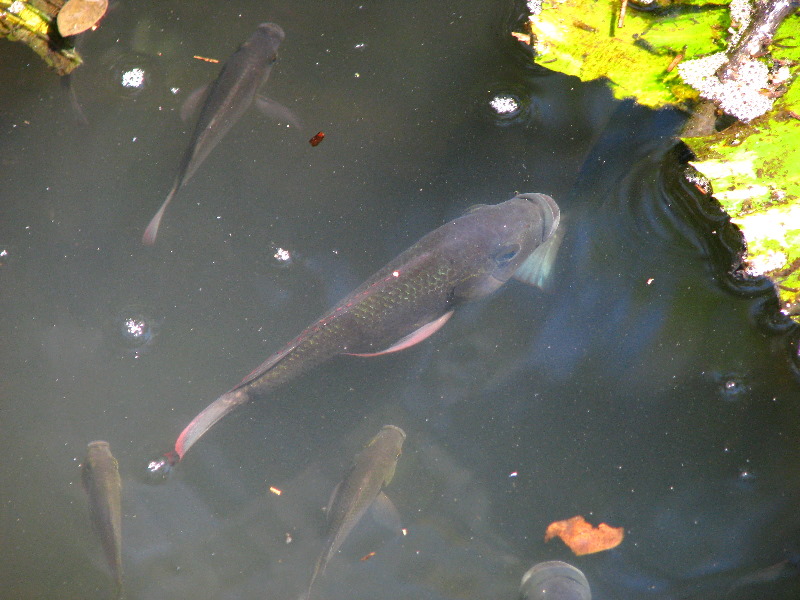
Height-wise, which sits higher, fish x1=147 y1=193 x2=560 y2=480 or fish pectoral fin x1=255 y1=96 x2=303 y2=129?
fish pectoral fin x1=255 y1=96 x2=303 y2=129

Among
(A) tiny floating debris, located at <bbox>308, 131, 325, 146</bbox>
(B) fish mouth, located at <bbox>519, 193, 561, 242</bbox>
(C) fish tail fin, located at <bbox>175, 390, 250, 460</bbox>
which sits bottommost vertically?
(C) fish tail fin, located at <bbox>175, 390, 250, 460</bbox>

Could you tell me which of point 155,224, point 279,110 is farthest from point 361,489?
point 279,110

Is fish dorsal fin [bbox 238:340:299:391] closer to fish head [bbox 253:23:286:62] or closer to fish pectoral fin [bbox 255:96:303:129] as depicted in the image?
fish pectoral fin [bbox 255:96:303:129]

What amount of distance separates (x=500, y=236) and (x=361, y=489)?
188cm

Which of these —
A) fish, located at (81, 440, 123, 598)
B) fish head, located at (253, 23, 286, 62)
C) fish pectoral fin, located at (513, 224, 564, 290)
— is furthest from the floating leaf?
fish pectoral fin, located at (513, 224, 564, 290)

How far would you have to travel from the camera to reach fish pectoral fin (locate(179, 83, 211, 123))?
12.0 ft

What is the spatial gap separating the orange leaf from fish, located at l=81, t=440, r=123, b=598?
2.96 metres

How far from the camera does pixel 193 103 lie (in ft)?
12.1

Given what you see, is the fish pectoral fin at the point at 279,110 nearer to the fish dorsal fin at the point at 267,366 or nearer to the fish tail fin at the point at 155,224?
the fish tail fin at the point at 155,224

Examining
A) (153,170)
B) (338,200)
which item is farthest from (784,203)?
(153,170)

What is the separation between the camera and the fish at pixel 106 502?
3490 millimetres

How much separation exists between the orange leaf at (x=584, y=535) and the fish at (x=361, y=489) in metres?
1.17

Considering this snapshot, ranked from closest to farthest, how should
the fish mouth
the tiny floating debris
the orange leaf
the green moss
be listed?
1. the green moss
2. the fish mouth
3. the orange leaf
4. the tiny floating debris

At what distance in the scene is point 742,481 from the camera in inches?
134
